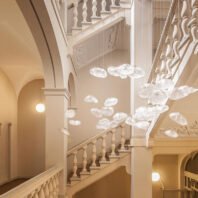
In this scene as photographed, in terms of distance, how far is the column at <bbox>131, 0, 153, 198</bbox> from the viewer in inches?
270

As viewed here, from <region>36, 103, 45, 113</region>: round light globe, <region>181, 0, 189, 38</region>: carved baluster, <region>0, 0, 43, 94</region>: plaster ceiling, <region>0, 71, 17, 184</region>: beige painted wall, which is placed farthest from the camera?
<region>36, 103, 45, 113</region>: round light globe

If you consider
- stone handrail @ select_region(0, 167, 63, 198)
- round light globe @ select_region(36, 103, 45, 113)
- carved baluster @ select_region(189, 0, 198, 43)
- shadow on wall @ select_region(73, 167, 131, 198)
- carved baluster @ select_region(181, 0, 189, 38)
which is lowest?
shadow on wall @ select_region(73, 167, 131, 198)

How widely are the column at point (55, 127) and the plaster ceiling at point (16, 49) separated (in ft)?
4.65

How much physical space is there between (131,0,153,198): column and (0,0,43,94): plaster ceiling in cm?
234

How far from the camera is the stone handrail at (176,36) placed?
3.12 metres

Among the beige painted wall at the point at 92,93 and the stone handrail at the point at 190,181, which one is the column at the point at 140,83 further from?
the beige painted wall at the point at 92,93

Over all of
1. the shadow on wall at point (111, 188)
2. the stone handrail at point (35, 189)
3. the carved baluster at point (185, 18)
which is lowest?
the shadow on wall at point (111, 188)

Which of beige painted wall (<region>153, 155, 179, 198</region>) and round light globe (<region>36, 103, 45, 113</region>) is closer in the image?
beige painted wall (<region>153, 155, 179, 198</region>)

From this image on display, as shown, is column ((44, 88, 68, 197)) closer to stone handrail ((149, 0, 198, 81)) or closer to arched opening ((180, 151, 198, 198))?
stone handrail ((149, 0, 198, 81))

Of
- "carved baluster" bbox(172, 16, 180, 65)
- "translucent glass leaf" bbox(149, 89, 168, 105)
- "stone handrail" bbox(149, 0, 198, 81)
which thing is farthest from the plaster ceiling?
"translucent glass leaf" bbox(149, 89, 168, 105)

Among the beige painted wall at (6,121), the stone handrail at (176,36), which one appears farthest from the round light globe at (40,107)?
the stone handrail at (176,36)

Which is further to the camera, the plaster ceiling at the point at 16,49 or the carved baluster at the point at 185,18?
the plaster ceiling at the point at 16,49

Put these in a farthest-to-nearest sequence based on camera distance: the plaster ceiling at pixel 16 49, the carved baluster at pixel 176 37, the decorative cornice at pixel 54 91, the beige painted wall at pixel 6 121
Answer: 1. the beige painted wall at pixel 6 121
2. the decorative cornice at pixel 54 91
3. the plaster ceiling at pixel 16 49
4. the carved baluster at pixel 176 37

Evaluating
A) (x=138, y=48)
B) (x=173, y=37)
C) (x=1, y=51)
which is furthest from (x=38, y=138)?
(x=173, y=37)
